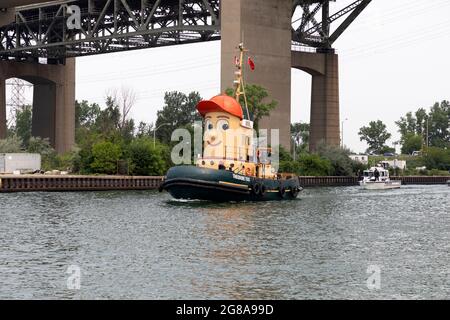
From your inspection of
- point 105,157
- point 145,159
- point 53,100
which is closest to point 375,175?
point 145,159

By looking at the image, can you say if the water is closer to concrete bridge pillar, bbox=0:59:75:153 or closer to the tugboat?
the tugboat

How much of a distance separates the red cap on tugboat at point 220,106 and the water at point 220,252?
6.18 metres

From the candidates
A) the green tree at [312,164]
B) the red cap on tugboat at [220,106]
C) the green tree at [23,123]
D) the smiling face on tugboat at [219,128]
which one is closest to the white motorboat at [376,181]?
the green tree at [312,164]

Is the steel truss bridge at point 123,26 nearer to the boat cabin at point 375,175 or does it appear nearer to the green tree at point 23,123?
the boat cabin at point 375,175

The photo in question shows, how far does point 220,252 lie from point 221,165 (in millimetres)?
24400

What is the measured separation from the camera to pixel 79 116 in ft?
648

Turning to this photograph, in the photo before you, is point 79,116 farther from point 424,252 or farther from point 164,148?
point 424,252

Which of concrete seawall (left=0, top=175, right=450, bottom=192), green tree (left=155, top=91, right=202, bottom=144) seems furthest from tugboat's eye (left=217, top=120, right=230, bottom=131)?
green tree (left=155, top=91, right=202, bottom=144)

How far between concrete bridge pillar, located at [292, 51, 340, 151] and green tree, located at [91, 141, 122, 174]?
3162 cm

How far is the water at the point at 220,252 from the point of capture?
2933cm

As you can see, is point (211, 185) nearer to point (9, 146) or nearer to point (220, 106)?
point (220, 106)

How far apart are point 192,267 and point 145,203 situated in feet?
109

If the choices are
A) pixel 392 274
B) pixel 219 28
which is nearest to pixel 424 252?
pixel 392 274

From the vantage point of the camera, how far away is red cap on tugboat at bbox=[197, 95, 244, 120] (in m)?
62.5
